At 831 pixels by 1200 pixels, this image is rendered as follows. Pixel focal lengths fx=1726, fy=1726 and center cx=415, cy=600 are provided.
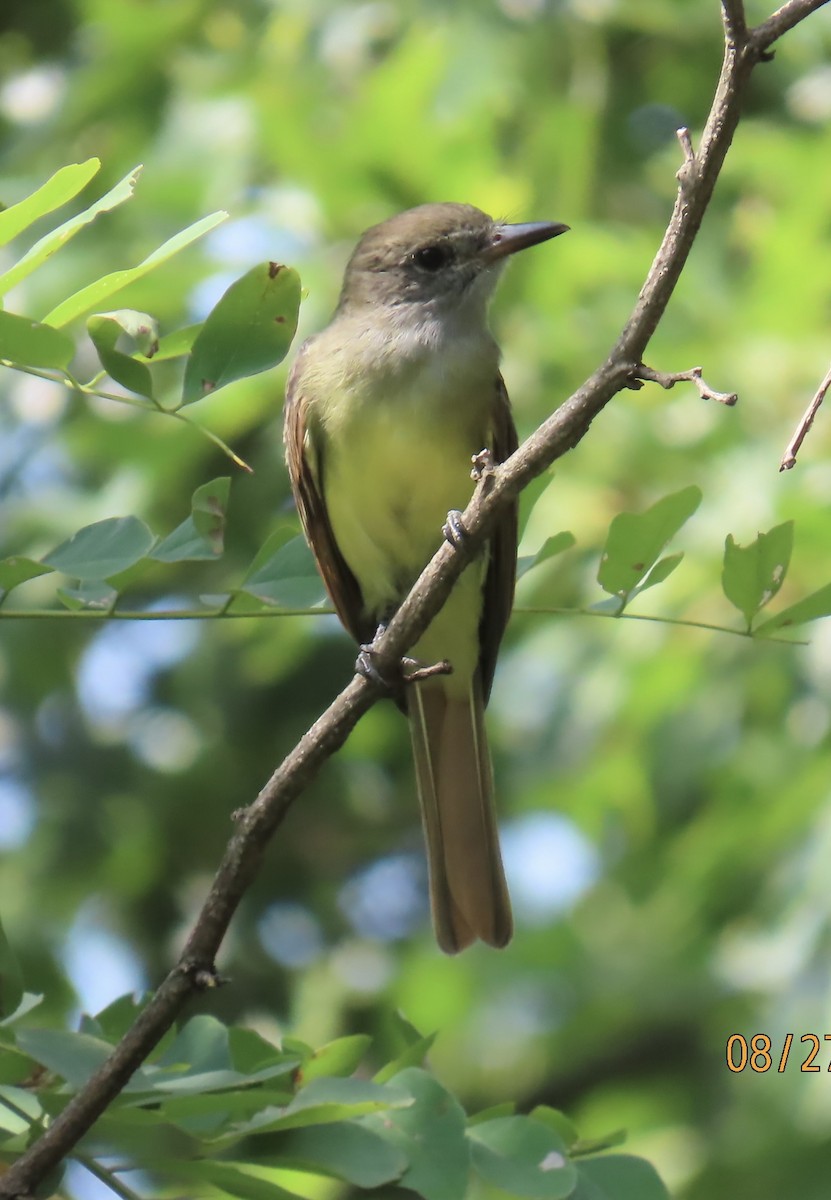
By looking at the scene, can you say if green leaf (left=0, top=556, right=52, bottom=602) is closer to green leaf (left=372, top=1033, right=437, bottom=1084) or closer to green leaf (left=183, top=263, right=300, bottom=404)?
green leaf (left=183, top=263, right=300, bottom=404)

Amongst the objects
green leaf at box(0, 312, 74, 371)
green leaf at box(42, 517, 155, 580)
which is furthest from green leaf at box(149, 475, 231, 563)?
green leaf at box(0, 312, 74, 371)

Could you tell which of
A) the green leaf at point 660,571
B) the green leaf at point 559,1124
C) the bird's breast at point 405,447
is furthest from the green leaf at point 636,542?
the bird's breast at point 405,447

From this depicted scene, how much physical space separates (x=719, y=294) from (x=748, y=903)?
203 cm

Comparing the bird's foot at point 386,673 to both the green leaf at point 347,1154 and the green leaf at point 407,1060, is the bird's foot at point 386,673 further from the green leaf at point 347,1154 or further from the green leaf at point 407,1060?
the green leaf at point 347,1154

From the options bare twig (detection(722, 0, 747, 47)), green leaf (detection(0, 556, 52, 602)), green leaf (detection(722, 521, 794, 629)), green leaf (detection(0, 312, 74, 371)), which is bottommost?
green leaf (detection(0, 556, 52, 602))

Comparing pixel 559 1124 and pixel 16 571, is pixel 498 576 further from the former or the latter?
pixel 16 571

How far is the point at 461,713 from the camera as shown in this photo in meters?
4.62

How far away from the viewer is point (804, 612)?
269 centimetres

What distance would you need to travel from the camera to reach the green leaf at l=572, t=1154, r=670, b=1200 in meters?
2.54

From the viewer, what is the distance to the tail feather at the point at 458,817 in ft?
13.3

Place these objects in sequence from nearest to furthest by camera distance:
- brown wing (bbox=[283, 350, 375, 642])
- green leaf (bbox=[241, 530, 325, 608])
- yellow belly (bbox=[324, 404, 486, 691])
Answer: green leaf (bbox=[241, 530, 325, 608]) → yellow belly (bbox=[324, 404, 486, 691]) → brown wing (bbox=[283, 350, 375, 642])

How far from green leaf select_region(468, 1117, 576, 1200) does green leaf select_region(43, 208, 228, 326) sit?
4.33 feet

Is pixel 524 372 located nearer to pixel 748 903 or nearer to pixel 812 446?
pixel 812 446

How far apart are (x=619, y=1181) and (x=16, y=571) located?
1.26 m
